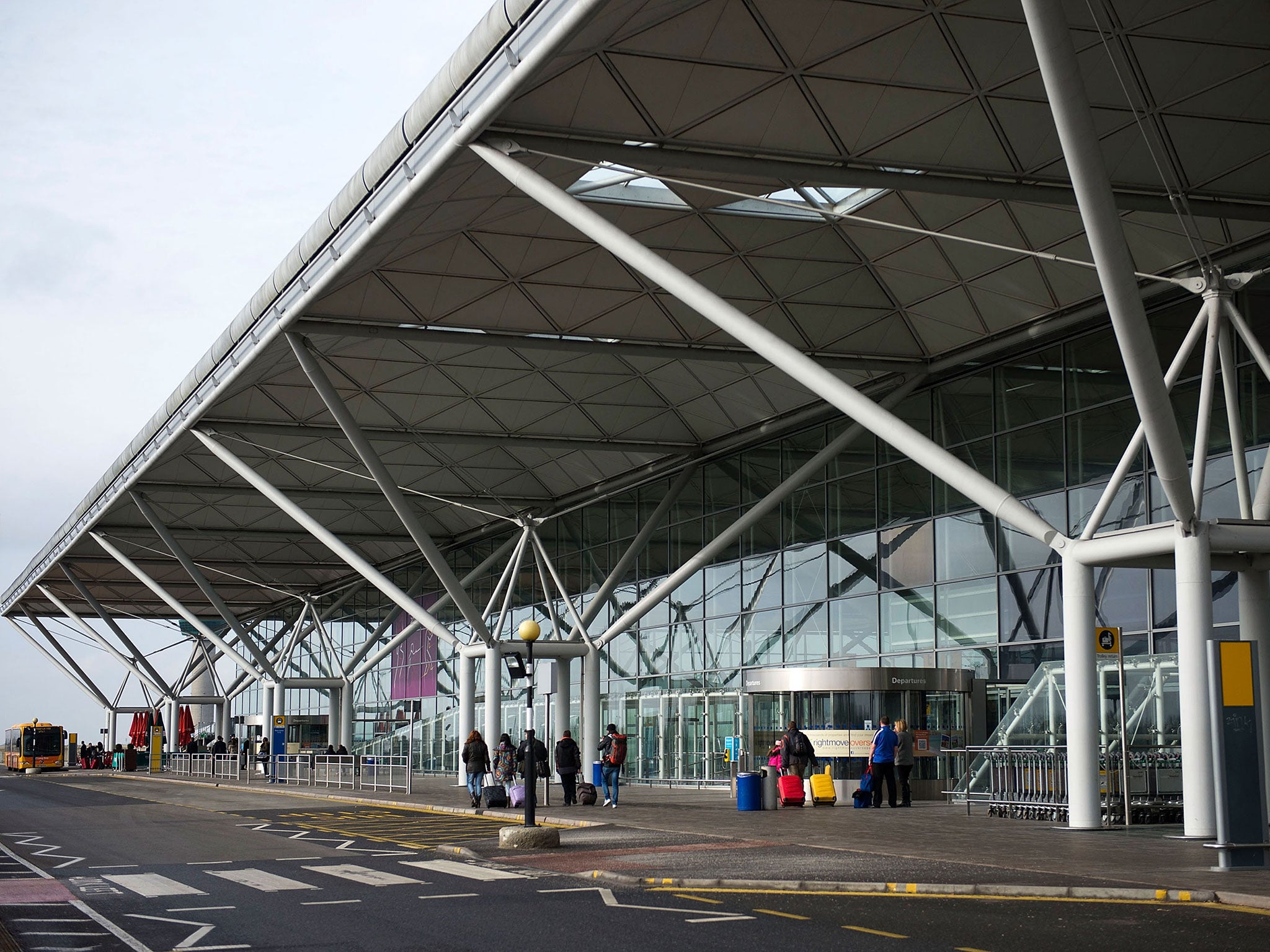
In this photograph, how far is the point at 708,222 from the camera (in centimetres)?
2611

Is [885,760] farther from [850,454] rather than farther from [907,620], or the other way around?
[850,454]

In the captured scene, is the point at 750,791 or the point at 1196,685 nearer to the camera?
the point at 1196,685

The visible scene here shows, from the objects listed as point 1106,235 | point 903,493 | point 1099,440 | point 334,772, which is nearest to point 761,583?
point 903,493

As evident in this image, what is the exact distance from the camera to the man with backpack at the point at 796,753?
28.4 m

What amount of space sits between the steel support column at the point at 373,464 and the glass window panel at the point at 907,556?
33.1 feet

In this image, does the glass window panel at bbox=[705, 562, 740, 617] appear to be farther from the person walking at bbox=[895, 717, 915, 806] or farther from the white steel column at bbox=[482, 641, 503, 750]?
the person walking at bbox=[895, 717, 915, 806]

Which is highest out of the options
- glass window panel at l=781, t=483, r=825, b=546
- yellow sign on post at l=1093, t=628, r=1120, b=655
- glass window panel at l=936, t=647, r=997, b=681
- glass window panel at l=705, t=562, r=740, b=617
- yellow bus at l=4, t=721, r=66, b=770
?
glass window panel at l=781, t=483, r=825, b=546

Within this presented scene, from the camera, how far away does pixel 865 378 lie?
3262 centimetres

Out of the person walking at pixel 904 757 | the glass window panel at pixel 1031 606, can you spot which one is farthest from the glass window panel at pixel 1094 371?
the person walking at pixel 904 757

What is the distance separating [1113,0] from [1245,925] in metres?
11.9

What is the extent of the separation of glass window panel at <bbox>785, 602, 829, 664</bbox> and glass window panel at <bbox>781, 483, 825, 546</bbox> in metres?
1.74

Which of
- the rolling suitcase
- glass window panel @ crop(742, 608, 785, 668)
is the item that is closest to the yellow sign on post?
the rolling suitcase

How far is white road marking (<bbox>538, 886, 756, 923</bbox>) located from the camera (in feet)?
38.0

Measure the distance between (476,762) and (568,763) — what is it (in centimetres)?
252
